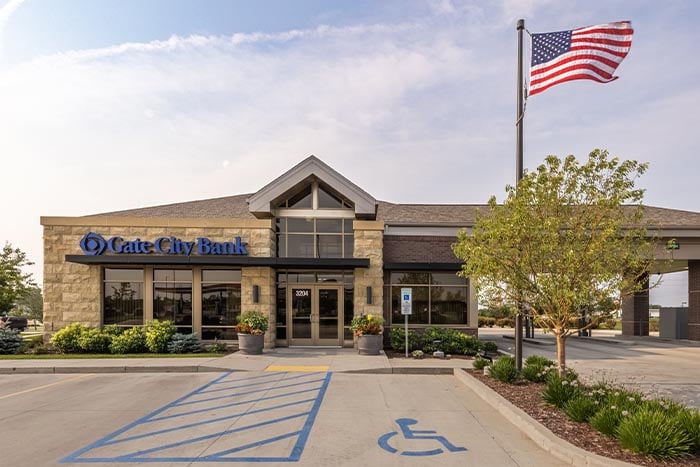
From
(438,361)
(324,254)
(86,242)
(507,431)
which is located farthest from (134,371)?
(507,431)

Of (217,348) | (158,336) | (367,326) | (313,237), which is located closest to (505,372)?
(367,326)

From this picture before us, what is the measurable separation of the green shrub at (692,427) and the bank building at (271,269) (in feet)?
38.1

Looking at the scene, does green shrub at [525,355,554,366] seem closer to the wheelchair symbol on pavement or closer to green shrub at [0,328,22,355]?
the wheelchair symbol on pavement

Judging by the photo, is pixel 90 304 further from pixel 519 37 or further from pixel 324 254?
pixel 519 37

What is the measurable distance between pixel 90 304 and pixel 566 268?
682 inches

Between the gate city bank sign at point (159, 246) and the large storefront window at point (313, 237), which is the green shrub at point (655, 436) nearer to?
the large storefront window at point (313, 237)

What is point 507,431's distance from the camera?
24.9 ft

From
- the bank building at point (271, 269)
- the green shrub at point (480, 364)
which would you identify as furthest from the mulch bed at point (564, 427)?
the bank building at point (271, 269)

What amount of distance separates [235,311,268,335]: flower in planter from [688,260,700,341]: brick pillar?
23.0 metres

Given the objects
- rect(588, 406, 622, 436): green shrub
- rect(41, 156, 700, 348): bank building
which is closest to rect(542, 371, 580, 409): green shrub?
rect(588, 406, 622, 436): green shrub

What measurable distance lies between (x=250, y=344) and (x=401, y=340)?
5.74 m

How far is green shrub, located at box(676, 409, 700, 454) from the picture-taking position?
5.93 m

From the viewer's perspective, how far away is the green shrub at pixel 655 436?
5.70m

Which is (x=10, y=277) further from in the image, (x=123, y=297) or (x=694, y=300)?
(x=694, y=300)
